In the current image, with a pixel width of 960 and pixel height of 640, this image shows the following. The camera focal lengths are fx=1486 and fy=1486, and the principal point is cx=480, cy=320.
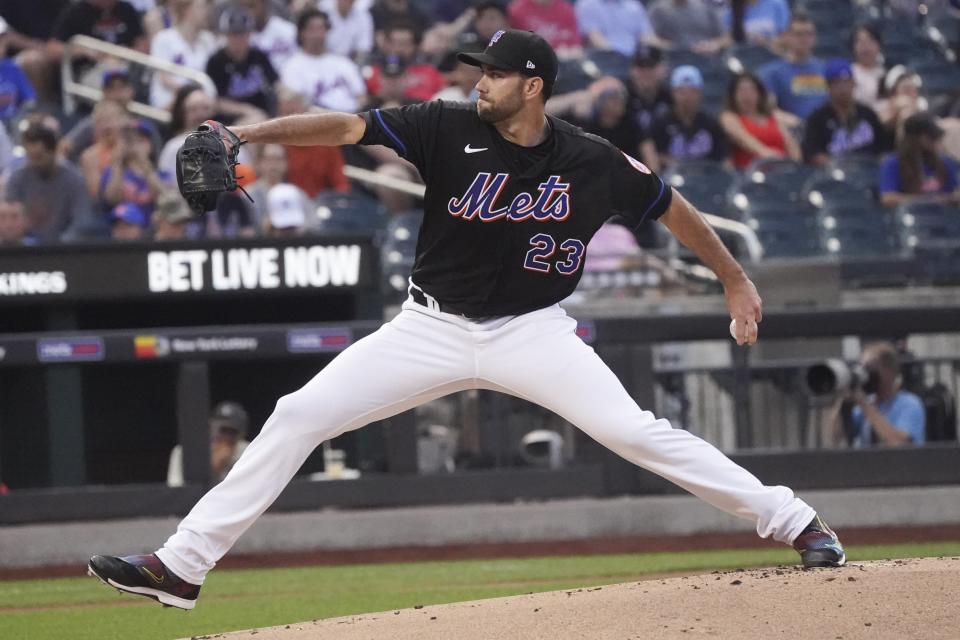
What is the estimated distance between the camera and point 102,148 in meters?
10.2

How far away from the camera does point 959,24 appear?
14320 millimetres

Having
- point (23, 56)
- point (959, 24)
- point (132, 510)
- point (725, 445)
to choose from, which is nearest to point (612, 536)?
point (725, 445)

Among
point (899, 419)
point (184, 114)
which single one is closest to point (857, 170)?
point (899, 419)

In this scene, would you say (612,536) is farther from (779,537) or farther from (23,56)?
(23,56)

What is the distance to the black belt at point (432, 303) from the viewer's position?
475 centimetres

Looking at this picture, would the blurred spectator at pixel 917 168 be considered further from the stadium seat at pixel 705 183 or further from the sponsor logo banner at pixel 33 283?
the sponsor logo banner at pixel 33 283

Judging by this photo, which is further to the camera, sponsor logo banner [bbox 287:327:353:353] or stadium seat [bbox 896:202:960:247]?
stadium seat [bbox 896:202:960:247]

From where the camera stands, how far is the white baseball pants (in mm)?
4527

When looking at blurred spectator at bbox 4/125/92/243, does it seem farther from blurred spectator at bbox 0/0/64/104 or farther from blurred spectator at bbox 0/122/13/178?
blurred spectator at bbox 0/0/64/104

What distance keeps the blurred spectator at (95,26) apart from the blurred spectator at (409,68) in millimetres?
1958

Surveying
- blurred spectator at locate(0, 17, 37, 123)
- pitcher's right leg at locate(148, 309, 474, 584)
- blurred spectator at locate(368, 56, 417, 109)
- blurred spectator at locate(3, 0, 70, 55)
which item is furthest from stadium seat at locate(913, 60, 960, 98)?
pitcher's right leg at locate(148, 309, 474, 584)

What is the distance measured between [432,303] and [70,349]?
4141mm

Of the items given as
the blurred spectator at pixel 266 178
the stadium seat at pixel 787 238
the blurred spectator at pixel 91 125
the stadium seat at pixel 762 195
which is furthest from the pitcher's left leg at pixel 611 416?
the blurred spectator at pixel 91 125

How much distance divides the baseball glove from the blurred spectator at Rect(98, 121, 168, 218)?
18.7ft
